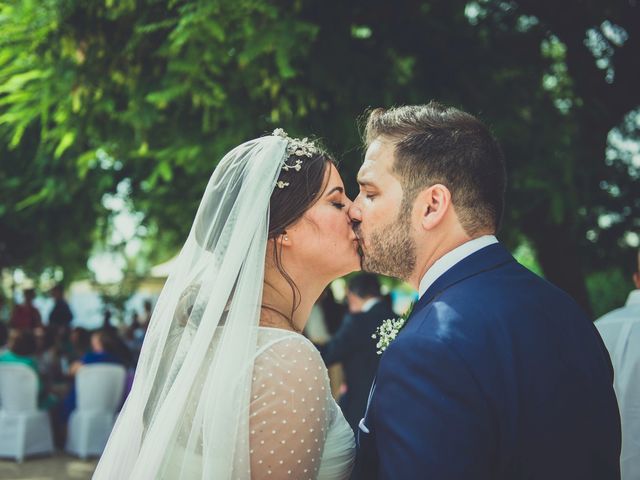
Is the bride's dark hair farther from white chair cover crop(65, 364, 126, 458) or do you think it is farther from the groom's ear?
white chair cover crop(65, 364, 126, 458)

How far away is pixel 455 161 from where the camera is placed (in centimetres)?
206

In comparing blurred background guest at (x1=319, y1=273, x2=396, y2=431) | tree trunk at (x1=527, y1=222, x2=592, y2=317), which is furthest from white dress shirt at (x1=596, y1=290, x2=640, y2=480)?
tree trunk at (x1=527, y1=222, x2=592, y2=317)

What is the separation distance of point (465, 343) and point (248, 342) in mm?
788

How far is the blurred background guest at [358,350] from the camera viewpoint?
632 centimetres

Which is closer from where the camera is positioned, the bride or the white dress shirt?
the bride

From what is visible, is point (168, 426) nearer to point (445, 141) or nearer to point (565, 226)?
point (445, 141)

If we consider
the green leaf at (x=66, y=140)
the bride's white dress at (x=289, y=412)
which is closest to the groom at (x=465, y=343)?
the bride's white dress at (x=289, y=412)

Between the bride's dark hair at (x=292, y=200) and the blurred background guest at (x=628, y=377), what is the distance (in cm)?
213

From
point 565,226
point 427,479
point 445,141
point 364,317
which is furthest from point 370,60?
point 427,479

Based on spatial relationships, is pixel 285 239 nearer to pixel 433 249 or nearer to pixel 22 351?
pixel 433 249

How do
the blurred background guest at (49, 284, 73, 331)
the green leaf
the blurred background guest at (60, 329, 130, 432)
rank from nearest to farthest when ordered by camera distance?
the green leaf
the blurred background guest at (60, 329, 130, 432)
the blurred background guest at (49, 284, 73, 331)

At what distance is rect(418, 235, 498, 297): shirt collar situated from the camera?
203 centimetres

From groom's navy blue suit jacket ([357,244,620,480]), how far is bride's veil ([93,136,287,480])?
1.59 feet

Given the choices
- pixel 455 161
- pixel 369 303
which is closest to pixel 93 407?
pixel 369 303
